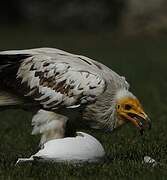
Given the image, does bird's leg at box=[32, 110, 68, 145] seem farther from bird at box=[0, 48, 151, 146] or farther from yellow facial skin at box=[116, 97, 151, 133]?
yellow facial skin at box=[116, 97, 151, 133]

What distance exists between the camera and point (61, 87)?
26.8 feet

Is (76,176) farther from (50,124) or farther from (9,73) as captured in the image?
(9,73)

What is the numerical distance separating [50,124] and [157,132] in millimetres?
2757

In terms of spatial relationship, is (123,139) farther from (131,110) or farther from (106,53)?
(106,53)

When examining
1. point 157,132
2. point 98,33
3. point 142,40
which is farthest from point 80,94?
point 98,33

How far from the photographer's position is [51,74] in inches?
324

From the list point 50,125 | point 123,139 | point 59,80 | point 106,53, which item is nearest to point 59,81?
point 59,80

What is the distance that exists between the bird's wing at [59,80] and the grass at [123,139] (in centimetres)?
69

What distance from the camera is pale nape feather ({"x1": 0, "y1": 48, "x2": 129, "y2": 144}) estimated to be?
316 inches

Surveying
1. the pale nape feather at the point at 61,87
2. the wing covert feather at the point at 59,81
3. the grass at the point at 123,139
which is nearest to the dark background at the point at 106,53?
the grass at the point at 123,139

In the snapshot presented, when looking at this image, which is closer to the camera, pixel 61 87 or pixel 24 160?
pixel 24 160

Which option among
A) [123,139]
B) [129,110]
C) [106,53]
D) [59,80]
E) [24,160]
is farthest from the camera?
[106,53]

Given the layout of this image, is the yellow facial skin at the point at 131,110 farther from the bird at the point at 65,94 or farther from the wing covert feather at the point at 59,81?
the wing covert feather at the point at 59,81

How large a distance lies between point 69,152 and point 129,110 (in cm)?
86
